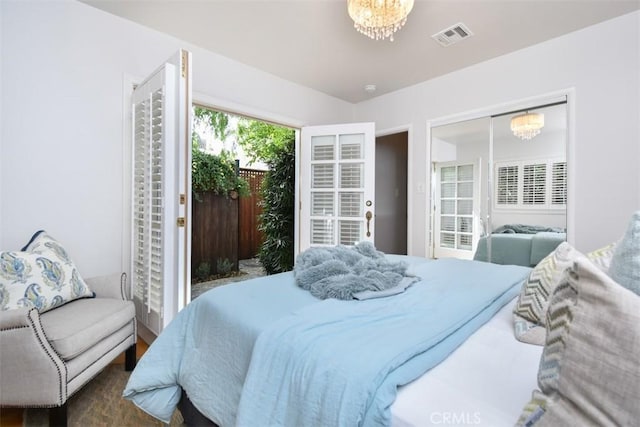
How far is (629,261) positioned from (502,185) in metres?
2.69

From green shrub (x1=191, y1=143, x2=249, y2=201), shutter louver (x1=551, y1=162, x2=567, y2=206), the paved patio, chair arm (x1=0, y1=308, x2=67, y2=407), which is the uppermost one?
green shrub (x1=191, y1=143, x2=249, y2=201)

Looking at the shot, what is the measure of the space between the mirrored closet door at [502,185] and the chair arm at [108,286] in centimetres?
A: 311

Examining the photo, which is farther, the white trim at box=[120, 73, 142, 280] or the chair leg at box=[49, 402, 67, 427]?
the white trim at box=[120, 73, 142, 280]

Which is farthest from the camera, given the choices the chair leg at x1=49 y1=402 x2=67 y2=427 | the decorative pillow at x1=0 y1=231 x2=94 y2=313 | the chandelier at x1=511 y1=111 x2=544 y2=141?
the chandelier at x1=511 y1=111 x2=544 y2=141

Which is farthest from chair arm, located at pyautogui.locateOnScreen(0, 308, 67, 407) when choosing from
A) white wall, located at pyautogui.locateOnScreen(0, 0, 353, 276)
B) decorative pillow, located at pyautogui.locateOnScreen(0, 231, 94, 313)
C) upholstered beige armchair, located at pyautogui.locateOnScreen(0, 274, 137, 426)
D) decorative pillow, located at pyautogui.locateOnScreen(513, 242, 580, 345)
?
decorative pillow, located at pyautogui.locateOnScreen(513, 242, 580, 345)

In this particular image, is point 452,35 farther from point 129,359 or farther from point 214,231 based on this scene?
point 214,231

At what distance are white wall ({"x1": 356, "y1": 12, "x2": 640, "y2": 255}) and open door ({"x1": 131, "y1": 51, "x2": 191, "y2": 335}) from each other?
2888 millimetres

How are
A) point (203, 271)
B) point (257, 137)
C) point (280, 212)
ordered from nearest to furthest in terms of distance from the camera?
point (203, 271) < point (280, 212) < point (257, 137)

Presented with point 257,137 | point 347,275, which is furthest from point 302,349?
point 257,137

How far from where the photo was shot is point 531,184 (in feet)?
9.41

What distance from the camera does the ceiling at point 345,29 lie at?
2275 mm

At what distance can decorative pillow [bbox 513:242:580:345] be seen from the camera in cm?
98

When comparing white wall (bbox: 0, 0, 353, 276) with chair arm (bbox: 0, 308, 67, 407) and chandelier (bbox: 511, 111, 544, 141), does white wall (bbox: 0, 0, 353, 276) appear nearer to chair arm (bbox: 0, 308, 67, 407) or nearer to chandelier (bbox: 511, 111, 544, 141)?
chair arm (bbox: 0, 308, 67, 407)

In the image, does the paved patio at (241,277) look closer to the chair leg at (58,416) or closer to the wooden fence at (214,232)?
the wooden fence at (214,232)
